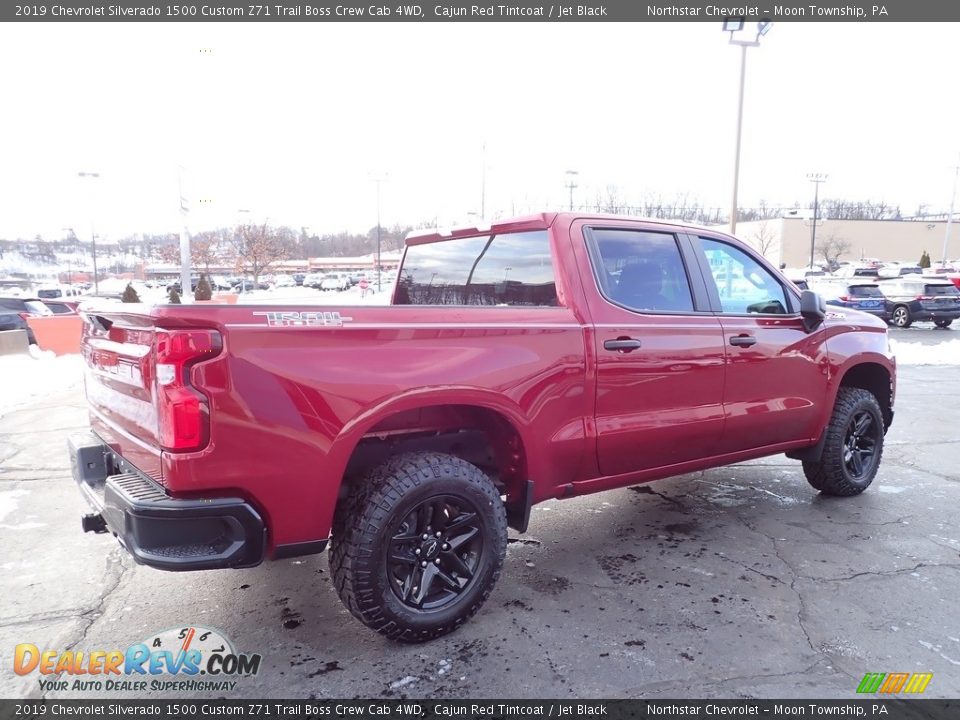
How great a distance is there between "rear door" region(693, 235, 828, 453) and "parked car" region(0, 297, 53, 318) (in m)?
17.6

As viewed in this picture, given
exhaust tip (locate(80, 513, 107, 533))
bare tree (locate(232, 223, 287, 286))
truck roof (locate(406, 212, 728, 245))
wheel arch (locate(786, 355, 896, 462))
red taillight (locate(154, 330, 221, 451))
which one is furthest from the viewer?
bare tree (locate(232, 223, 287, 286))

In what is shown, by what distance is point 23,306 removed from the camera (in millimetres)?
16828

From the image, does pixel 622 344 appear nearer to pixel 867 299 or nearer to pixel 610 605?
pixel 610 605

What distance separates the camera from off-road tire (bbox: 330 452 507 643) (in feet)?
8.89

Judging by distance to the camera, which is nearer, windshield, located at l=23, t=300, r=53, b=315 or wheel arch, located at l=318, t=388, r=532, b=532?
wheel arch, located at l=318, t=388, r=532, b=532

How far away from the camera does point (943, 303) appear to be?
2025 centimetres

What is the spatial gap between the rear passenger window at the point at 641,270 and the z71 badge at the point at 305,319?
1.52 m

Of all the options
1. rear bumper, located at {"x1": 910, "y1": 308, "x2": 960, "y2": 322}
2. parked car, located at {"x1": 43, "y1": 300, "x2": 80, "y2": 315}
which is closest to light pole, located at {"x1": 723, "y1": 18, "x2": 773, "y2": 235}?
rear bumper, located at {"x1": 910, "y1": 308, "x2": 960, "y2": 322}

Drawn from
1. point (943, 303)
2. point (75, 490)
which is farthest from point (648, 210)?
point (75, 490)

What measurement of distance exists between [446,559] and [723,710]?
1.27 metres

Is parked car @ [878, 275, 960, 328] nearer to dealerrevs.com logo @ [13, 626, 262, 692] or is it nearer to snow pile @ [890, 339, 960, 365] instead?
snow pile @ [890, 339, 960, 365]

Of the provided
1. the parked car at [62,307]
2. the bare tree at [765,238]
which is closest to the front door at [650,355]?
the parked car at [62,307]

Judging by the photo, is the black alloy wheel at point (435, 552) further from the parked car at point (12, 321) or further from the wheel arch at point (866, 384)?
the parked car at point (12, 321)

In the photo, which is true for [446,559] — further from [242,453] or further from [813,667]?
[813,667]
